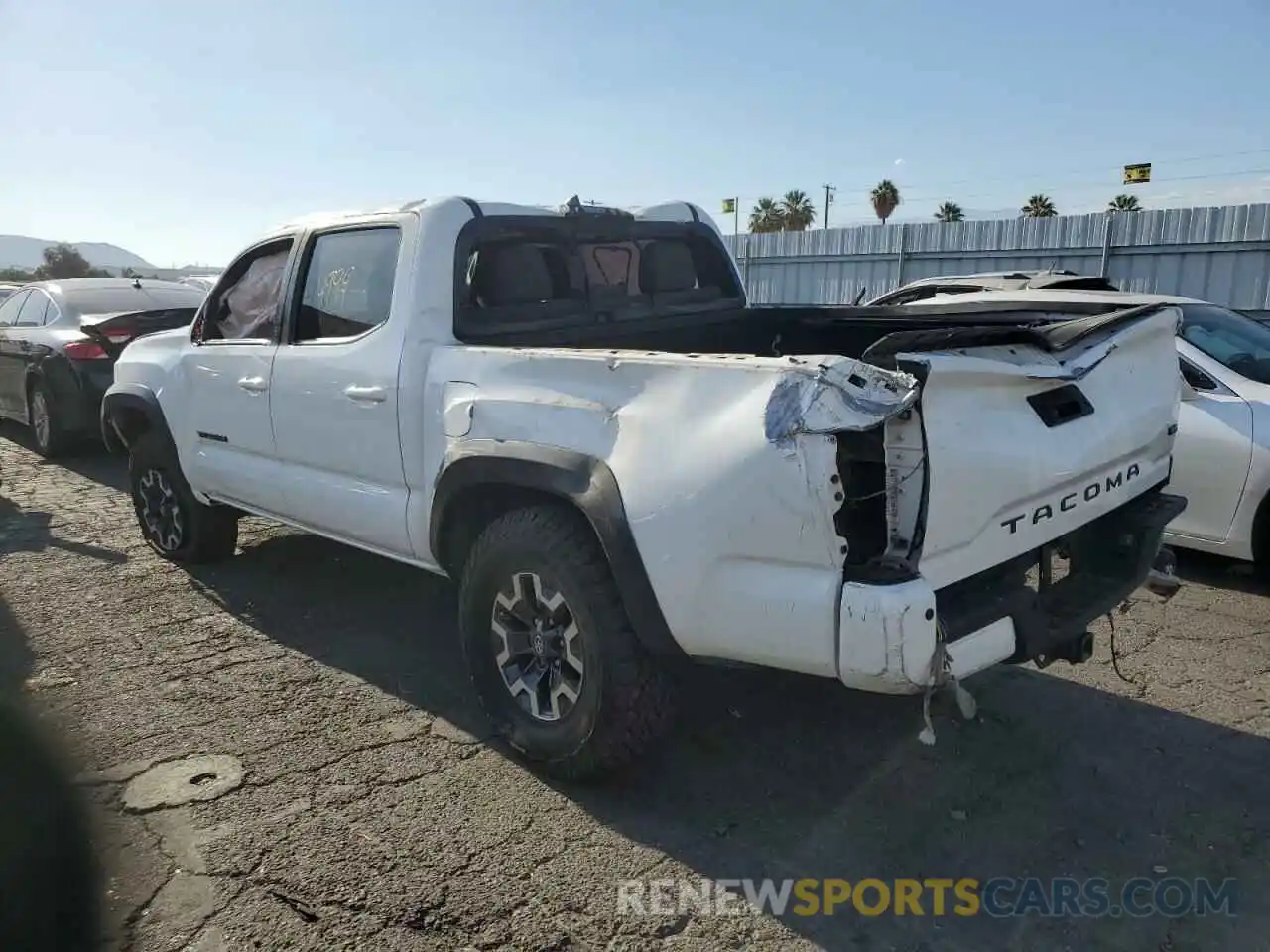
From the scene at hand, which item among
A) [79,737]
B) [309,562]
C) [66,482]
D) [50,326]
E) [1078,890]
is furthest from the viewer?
[50,326]

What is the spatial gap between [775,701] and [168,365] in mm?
3791

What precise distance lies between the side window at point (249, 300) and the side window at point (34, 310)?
5485 millimetres

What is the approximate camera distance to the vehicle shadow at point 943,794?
2578 millimetres

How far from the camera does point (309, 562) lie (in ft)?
19.2

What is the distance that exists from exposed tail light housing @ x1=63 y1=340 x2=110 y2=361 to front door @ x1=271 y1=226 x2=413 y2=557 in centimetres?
532

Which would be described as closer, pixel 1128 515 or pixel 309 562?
pixel 1128 515

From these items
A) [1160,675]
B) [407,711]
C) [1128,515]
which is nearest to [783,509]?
[1128,515]

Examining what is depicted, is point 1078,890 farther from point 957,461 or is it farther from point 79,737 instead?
point 79,737

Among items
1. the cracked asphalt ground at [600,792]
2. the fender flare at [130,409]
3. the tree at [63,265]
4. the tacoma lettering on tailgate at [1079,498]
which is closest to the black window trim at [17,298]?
the fender flare at [130,409]

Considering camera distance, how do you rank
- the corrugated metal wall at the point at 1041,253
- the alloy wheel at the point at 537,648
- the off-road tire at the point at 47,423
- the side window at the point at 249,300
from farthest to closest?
1. the corrugated metal wall at the point at 1041,253
2. the off-road tire at the point at 47,423
3. the side window at the point at 249,300
4. the alloy wheel at the point at 537,648

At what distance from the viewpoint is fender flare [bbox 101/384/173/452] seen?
211 inches

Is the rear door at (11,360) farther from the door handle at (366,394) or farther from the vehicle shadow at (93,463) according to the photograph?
the door handle at (366,394)

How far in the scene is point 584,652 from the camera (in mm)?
3006

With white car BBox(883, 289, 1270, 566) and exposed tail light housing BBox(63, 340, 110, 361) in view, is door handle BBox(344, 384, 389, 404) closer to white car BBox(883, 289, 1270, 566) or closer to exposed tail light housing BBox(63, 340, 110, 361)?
white car BBox(883, 289, 1270, 566)
